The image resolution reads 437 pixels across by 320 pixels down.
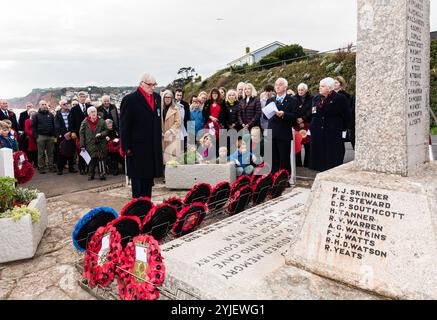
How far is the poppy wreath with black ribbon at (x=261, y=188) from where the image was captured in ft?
17.5

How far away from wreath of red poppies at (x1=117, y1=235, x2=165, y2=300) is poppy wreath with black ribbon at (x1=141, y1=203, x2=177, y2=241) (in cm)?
80

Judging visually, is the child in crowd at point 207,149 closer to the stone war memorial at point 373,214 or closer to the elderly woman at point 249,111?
the elderly woman at point 249,111

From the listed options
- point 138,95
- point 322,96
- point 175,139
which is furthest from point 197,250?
point 175,139

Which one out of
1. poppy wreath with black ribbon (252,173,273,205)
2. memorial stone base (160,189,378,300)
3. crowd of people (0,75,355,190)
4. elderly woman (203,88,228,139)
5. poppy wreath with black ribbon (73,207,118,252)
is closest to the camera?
memorial stone base (160,189,378,300)

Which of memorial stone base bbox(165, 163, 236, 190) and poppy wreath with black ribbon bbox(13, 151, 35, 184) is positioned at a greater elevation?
poppy wreath with black ribbon bbox(13, 151, 35, 184)

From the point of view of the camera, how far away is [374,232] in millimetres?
2910

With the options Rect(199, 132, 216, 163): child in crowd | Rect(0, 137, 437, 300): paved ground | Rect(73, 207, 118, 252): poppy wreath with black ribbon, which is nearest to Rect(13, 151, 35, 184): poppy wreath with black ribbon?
Rect(0, 137, 437, 300): paved ground

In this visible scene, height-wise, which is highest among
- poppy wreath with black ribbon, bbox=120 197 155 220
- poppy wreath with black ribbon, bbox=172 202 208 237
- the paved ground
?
poppy wreath with black ribbon, bbox=120 197 155 220

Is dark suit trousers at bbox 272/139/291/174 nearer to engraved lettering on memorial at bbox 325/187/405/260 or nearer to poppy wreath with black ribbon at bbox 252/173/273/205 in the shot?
poppy wreath with black ribbon at bbox 252/173/273/205

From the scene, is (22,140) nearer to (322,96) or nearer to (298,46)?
(322,96)

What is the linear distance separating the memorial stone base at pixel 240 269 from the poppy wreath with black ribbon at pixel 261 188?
997mm

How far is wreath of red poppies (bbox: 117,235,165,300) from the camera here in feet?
9.00

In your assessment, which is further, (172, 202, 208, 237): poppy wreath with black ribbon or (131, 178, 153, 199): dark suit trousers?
(131, 178, 153, 199): dark suit trousers

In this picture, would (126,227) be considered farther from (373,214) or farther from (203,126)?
(203,126)
